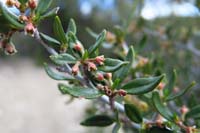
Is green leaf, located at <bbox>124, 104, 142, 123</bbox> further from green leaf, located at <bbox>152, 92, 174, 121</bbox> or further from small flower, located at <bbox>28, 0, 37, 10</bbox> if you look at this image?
small flower, located at <bbox>28, 0, 37, 10</bbox>

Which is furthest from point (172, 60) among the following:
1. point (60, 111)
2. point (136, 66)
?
point (60, 111)

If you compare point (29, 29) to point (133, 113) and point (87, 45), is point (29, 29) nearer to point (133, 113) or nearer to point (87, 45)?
point (133, 113)

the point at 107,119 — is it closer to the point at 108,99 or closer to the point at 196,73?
the point at 108,99

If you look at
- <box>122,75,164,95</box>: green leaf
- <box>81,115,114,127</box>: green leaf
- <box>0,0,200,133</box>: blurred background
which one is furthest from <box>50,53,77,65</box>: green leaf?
<box>0,0,200,133</box>: blurred background

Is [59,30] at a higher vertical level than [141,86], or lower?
higher

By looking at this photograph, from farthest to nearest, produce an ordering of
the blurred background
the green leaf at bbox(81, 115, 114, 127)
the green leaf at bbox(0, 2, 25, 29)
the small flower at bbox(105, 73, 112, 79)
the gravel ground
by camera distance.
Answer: the gravel ground < the blurred background < the green leaf at bbox(81, 115, 114, 127) < the small flower at bbox(105, 73, 112, 79) < the green leaf at bbox(0, 2, 25, 29)

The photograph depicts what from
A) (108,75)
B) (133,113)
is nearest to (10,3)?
(108,75)
